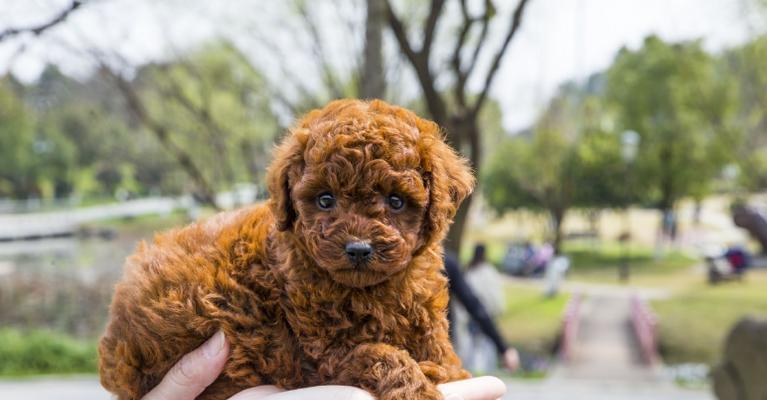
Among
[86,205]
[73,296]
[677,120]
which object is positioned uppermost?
[677,120]

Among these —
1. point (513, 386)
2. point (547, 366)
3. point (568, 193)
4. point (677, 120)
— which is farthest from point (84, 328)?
point (677, 120)

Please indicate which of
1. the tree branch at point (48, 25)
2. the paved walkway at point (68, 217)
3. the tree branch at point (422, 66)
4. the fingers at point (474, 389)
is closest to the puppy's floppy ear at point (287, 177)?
the fingers at point (474, 389)

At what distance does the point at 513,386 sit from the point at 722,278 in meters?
4.95

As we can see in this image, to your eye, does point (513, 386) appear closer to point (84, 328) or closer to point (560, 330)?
point (560, 330)

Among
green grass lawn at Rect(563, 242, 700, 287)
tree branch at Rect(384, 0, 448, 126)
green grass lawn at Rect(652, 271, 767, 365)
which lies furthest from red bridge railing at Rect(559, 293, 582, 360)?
tree branch at Rect(384, 0, 448, 126)

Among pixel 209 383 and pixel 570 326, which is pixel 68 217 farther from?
pixel 209 383

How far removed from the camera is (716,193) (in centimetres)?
1112

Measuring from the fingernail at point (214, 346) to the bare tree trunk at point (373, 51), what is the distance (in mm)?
3561

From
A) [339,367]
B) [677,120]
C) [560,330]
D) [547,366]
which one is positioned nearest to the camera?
[339,367]

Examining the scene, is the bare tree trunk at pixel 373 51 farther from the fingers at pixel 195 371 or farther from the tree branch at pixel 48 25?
the fingers at pixel 195 371

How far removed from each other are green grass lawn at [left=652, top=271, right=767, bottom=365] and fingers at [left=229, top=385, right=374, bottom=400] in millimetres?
9998

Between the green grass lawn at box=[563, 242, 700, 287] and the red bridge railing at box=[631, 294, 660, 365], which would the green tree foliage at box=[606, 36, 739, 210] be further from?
the red bridge railing at box=[631, 294, 660, 365]

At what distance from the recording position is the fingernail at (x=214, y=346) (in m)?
1.00

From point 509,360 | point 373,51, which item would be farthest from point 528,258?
point 509,360
